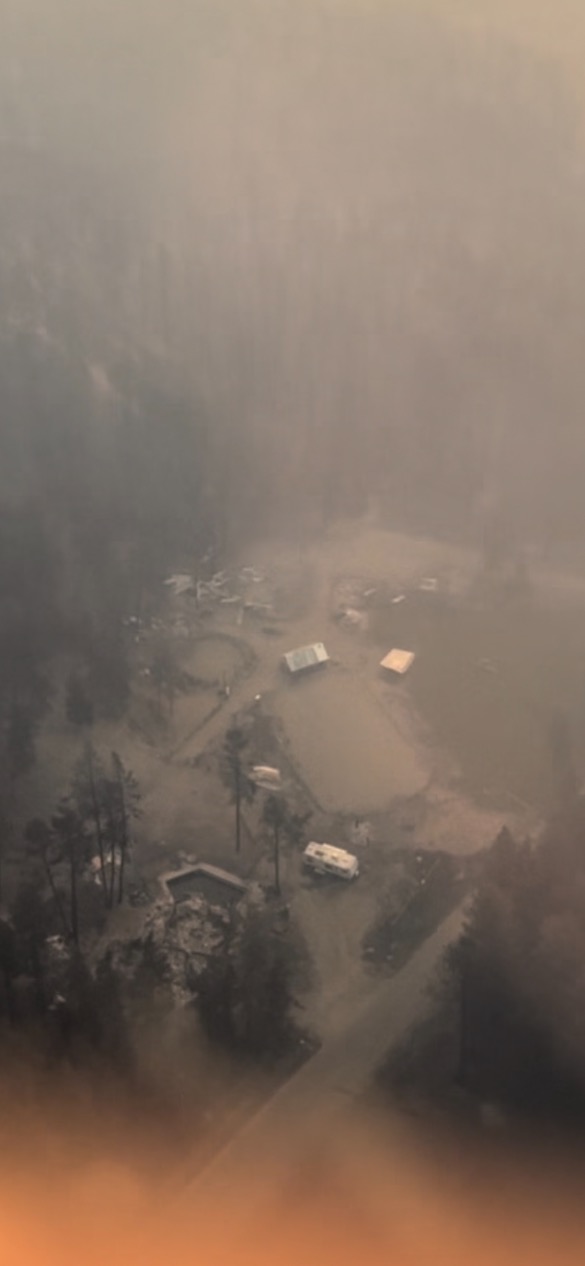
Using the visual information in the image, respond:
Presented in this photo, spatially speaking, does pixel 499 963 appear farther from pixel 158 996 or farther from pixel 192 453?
pixel 192 453

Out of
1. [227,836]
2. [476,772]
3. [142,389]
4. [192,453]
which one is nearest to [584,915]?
[476,772]

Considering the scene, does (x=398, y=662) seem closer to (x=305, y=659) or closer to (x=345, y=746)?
(x=305, y=659)

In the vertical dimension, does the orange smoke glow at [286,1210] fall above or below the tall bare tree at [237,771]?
below

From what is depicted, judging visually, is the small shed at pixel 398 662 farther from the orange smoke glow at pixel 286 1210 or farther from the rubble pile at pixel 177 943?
the orange smoke glow at pixel 286 1210

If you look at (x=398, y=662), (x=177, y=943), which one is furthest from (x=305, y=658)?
(x=177, y=943)

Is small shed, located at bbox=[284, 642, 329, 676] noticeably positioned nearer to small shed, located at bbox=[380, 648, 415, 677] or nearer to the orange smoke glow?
small shed, located at bbox=[380, 648, 415, 677]

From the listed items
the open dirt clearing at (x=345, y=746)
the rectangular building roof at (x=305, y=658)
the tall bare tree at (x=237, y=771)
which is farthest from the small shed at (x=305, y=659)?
the tall bare tree at (x=237, y=771)
